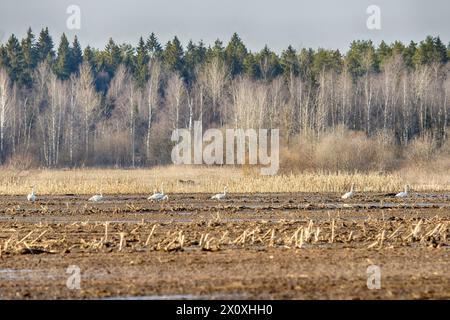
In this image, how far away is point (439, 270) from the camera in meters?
15.0

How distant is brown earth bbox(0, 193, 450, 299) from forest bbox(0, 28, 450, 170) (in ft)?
116

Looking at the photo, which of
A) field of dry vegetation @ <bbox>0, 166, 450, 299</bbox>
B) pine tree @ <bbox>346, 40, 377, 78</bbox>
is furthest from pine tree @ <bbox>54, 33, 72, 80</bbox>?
field of dry vegetation @ <bbox>0, 166, 450, 299</bbox>

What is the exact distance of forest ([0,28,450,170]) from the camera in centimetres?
7450

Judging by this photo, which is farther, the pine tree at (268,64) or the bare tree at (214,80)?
the pine tree at (268,64)

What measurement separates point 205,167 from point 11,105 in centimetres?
2330

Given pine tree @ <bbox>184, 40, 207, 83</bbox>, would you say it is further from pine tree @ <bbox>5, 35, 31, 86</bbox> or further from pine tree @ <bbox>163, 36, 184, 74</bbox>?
pine tree @ <bbox>5, 35, 31, 86</bbox>

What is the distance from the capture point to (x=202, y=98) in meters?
83.4

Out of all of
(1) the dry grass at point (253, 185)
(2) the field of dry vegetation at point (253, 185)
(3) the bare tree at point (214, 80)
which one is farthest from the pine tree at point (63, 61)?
(1) the dry grass at point (253, 185)

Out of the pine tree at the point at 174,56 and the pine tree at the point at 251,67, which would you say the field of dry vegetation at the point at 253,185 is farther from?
the pine tree at the point at 174,56

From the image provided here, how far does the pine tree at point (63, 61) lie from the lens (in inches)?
3679

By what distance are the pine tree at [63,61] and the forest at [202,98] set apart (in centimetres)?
15
